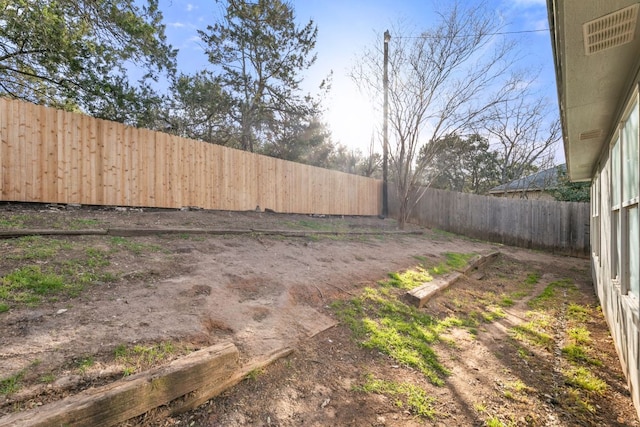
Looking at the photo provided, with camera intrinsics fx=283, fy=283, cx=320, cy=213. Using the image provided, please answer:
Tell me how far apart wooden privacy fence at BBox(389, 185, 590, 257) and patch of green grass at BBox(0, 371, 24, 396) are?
37.1 ft

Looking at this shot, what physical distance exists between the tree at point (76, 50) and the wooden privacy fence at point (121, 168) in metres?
0.89

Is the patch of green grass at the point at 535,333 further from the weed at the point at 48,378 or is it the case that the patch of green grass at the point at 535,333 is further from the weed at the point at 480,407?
the weed at the point at 48,378

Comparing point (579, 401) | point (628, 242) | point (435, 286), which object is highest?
point (628, 242)

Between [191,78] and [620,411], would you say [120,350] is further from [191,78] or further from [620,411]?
[191,78]

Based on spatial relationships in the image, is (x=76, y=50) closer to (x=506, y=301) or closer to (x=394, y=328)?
(x=394, y=328)

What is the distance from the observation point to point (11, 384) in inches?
55.5

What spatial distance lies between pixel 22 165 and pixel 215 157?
339 centimetres

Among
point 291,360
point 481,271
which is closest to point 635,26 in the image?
point 291,360

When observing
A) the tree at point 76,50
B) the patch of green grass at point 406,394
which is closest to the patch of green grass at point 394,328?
the patch of green grass at point 406,394

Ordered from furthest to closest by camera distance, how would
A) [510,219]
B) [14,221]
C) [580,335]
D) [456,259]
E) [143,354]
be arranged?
[510,219] → [456,259] → [14,221] → [580,335] → [143,354]

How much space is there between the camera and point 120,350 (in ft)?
5.90

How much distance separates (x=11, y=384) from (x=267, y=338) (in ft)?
4.79

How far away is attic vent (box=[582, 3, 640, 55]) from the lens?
157cm

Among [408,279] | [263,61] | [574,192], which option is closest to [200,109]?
[263,61]
